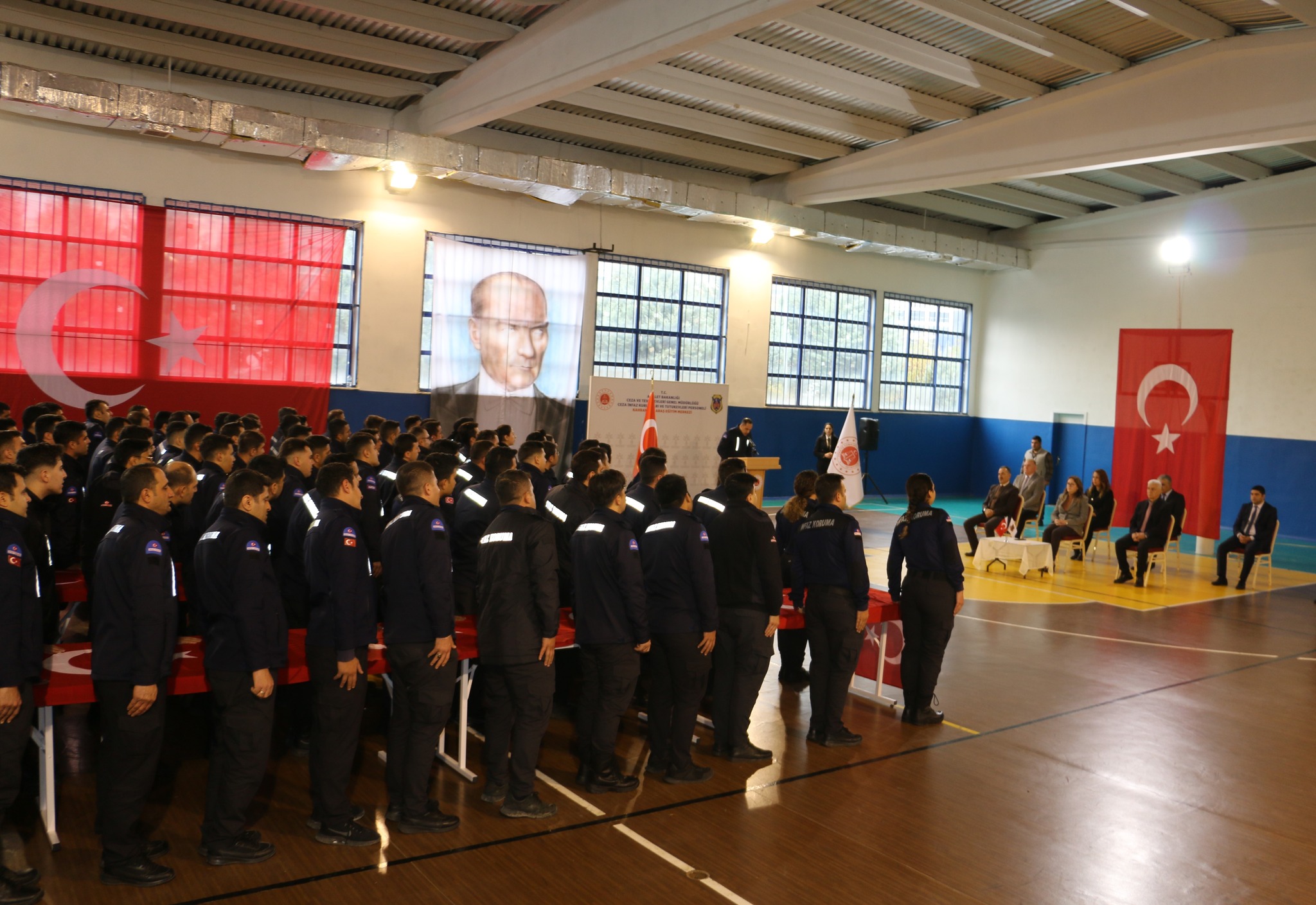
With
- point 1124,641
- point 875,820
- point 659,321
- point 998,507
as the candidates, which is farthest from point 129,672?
point 659,321

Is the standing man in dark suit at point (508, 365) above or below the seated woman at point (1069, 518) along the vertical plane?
above

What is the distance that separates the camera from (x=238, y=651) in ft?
12.5

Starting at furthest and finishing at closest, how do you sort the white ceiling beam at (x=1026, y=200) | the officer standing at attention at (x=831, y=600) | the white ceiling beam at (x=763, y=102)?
the white ceiling beam at (x=1026, y=200), the white ceiling beam at (x=763, y=102), the officer standing at attention at (x=831, y=600)

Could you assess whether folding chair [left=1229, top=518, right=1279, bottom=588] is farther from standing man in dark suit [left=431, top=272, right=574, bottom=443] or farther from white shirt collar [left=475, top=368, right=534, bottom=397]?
white shirt collar [left=475, top=368, right=534, bottom=397]

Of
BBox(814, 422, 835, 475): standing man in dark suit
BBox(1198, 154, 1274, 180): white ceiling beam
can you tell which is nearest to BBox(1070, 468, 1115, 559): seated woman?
BBox(814, 422, 835, 475): standing man in dark suit

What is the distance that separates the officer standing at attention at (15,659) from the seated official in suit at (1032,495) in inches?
469

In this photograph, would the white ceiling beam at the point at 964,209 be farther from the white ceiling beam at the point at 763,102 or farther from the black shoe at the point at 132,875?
the black shoe at the point at 132,875

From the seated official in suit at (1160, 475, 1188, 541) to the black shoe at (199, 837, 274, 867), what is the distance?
36.3 feet

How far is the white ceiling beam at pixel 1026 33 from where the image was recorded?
32.7 feet

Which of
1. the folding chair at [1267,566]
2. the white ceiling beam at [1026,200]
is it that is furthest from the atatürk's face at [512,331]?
the folding chair at [1267,566]

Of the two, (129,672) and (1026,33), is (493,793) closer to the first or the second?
(129,672)

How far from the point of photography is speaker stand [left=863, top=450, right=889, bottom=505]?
19.6m

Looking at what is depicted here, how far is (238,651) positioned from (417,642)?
715 mm

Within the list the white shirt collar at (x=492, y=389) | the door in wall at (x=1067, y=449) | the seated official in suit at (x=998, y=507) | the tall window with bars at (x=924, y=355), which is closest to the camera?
the seated official in suit at (x=998, y=507)
